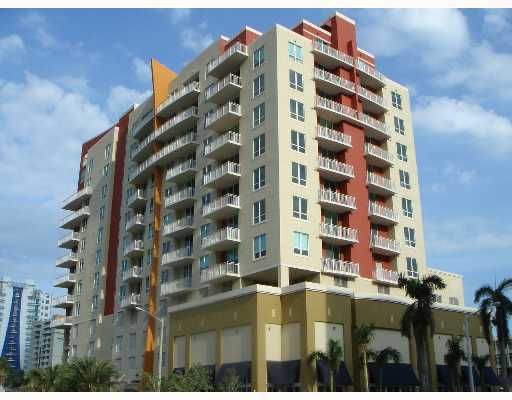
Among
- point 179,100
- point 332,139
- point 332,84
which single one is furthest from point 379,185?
point 179,100

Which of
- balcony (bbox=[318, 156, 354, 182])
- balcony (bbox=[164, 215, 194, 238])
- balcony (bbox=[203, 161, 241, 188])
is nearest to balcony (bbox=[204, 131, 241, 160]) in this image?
balcony (bbox=[203, 161, 241, 188])

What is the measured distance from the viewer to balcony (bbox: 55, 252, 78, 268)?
88.1m

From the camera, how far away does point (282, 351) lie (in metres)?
49.9

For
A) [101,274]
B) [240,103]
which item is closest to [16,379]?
[101,274]

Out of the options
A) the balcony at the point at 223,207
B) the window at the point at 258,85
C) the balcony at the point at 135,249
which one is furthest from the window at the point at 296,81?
the balcony at the point at 135,249

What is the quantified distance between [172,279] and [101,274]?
18.3 metres

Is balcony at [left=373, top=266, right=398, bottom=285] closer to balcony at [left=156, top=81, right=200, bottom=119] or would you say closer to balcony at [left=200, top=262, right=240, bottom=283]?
balcony at [left=200, top=262, right=240, bottom=283]

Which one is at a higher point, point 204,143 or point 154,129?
point 154,129

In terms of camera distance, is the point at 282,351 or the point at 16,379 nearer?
the point at 282,351

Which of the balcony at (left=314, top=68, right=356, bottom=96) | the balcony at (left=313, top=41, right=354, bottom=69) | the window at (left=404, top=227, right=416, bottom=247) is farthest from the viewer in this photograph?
the window at (left=404, top=227, right=416, bottom=247)

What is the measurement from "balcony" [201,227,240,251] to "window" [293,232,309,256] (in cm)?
588

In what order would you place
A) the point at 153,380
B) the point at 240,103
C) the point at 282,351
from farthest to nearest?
the point at 240,103 < the point at 282,351 < the point at 153,380

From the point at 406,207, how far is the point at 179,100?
28.4 metres

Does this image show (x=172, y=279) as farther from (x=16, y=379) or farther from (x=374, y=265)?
(x=16, y=379)
